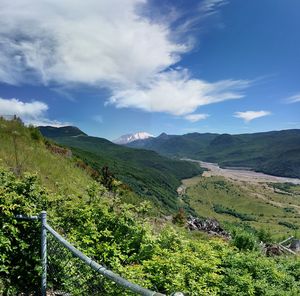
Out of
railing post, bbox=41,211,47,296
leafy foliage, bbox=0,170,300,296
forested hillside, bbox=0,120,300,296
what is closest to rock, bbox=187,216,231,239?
forested hillside, bbox=0,120,300,296

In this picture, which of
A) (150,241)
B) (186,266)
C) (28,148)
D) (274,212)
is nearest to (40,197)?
(150,241)

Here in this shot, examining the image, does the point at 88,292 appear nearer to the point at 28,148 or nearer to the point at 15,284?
the point at 15,284

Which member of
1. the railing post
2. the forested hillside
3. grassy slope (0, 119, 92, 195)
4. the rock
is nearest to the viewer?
the railing post

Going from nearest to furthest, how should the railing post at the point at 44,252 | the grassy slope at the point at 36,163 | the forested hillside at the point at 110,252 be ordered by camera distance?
the railing post at the point at 44,252 → the forested hillside at the point at 110,252 → the grassy slope at the point at 36,163

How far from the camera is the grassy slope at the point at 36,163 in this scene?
16.7 meters

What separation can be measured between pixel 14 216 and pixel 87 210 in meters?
2.39

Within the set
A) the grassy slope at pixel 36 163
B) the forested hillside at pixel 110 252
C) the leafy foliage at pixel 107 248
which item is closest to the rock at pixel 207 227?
the grassy slope at pixel 36 163

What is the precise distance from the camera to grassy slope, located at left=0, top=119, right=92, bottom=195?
16.7 m

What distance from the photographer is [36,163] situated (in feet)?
62.0

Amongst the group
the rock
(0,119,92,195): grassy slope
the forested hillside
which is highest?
(0,119,92,195): grassy slope

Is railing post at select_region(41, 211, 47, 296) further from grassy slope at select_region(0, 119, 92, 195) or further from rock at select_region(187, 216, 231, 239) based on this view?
rock at select_region(187, 216, 231, 239)

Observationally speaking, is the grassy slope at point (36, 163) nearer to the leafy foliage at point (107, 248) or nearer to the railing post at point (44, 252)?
the leafy foliage at point (107, 248)

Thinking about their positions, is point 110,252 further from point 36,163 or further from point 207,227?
point 207,227

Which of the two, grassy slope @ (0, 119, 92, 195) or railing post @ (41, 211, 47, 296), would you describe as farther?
grassy slope @ (0, 119, 92, 195)
